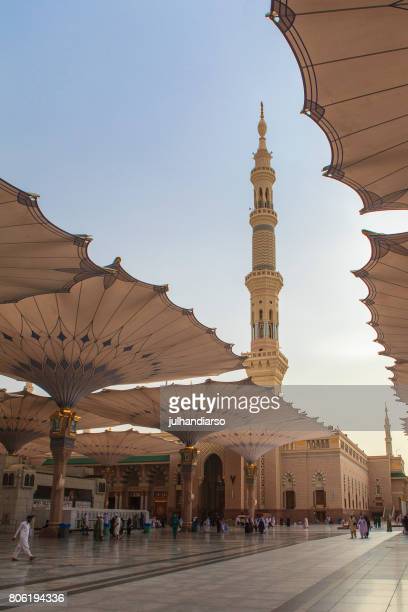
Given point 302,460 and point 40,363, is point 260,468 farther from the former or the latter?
point 40,363

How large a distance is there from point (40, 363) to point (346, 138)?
17.4m

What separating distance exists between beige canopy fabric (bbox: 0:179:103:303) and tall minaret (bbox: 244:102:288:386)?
132 ft

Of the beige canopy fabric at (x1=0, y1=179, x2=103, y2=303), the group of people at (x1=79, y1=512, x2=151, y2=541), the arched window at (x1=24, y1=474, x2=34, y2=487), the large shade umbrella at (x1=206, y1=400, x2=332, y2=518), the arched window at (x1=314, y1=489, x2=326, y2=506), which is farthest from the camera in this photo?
the arched window at (x1=314, y1=489, x2=326, y2=506)

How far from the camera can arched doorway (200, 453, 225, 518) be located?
5359 centimetres

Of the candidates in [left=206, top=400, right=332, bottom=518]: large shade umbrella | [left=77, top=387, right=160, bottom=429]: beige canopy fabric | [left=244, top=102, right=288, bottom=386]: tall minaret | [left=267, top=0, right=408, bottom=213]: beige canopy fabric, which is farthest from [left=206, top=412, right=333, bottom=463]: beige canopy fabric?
[left=267, top=0, right=408, bottom=213]: beige canopy fabric

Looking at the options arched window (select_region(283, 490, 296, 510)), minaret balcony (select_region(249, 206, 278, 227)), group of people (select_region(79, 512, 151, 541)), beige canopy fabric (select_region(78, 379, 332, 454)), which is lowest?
group of people (select_region(79, 512, 151, 541))

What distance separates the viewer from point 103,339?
2295 centimetres

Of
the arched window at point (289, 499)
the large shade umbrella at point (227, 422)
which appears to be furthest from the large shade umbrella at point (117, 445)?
the arched window at point (289, 499)

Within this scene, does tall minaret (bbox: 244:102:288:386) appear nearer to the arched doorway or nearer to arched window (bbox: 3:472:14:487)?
the arched doorway

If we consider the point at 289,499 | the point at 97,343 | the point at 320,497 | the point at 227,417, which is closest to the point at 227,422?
the point at 227,417

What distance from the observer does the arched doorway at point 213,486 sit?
176 feet

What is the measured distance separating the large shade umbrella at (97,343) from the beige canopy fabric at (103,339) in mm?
34

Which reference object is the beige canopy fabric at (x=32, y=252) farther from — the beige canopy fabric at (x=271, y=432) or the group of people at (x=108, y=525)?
the beige canopy fabric at (x=271, y=432)

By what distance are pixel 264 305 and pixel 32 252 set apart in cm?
4227
